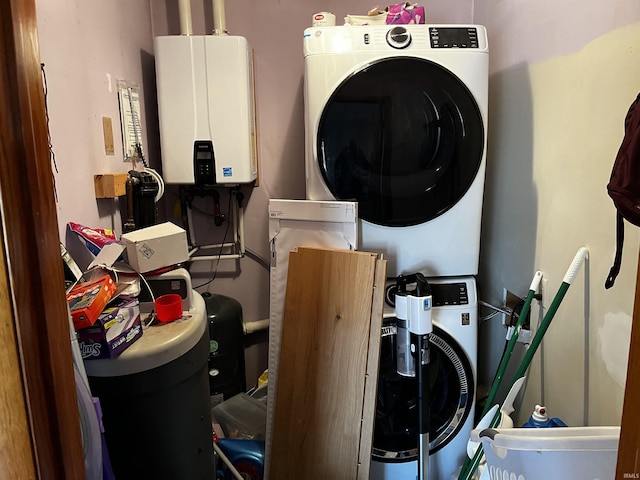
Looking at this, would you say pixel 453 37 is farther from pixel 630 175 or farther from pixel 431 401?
pixel 431 401

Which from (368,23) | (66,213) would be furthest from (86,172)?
(368,23)

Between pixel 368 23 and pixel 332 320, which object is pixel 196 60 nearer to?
pixel 368 23

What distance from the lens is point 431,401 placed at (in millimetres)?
1811

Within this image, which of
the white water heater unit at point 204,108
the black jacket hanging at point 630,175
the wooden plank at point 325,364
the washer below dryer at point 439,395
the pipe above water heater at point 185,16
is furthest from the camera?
the pipe above water heater at point 185,16

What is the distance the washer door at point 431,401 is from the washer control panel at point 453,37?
0.98 meters

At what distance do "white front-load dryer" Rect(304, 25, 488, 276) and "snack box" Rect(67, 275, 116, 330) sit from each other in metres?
0.82

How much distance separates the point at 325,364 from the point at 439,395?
1.59 feet

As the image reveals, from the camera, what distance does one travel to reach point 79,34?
1.45m

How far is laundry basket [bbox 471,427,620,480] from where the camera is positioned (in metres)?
0.94

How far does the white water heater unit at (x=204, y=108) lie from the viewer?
189 centimetres

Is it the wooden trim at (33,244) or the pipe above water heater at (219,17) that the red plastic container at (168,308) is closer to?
the wooden trim at (33,244)

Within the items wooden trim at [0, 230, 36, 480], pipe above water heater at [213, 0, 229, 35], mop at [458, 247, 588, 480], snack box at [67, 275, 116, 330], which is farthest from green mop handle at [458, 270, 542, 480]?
pipe above water heater at [213, 0, 229, 35]

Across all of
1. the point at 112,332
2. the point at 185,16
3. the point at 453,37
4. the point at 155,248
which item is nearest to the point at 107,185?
the point at 155,248

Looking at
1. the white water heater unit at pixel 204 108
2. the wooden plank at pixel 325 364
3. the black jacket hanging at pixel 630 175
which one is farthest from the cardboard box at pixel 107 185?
the black jacket hanging at pixel 630 175
